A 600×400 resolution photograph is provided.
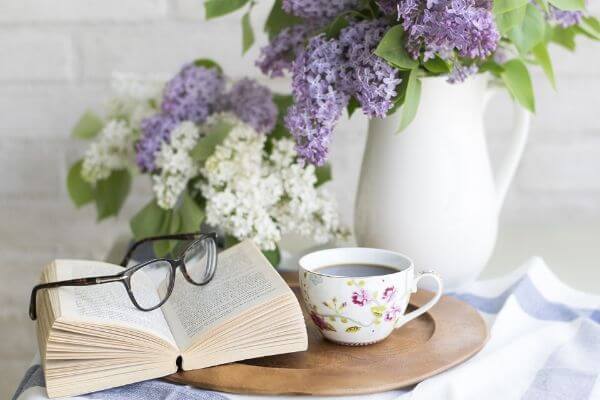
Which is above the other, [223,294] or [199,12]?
[199,12]

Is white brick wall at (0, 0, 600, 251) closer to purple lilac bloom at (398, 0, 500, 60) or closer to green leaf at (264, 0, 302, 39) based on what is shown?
green leaf at (264, 0, 302, 39)

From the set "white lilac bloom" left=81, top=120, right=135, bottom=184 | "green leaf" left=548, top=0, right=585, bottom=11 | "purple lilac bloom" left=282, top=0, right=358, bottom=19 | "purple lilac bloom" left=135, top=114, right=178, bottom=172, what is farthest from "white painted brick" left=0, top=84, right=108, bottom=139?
"green leaf" left=548, top=0, right=585, bottom=11

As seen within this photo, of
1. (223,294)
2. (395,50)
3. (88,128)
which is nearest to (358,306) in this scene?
(223,294)

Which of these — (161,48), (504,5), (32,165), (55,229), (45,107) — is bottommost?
(55,229)

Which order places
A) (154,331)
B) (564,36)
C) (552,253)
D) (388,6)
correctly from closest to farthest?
1. (154,331)
2. (388,6)
3. (564,36)
4. (552,253)

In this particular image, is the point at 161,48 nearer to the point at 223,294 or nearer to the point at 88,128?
the point at 88,128

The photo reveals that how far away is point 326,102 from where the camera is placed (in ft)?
2.47

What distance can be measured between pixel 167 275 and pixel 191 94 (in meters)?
0.28

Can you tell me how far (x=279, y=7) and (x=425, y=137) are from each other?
0.22 meters

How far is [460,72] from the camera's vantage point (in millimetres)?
768

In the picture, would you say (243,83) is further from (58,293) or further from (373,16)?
(58,293)

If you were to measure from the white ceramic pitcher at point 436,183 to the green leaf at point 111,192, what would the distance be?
1.36 ft

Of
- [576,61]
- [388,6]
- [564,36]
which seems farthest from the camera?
[576,61]

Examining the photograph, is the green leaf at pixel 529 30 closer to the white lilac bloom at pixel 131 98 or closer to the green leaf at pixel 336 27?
the green leaf at pixel 336 27
